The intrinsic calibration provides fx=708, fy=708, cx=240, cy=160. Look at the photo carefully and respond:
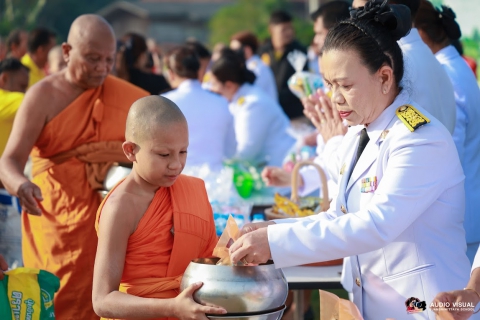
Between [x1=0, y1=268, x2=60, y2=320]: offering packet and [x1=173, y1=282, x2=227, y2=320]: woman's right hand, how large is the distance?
3.45 ft

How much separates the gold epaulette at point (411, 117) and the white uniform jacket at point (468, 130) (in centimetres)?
124

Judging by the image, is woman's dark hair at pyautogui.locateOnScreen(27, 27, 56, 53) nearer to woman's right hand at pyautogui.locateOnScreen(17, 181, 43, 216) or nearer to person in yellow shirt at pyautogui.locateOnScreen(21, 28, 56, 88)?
person in yellow shirt at pyautogui.locateOnScreen(21, 28, 56, 88)

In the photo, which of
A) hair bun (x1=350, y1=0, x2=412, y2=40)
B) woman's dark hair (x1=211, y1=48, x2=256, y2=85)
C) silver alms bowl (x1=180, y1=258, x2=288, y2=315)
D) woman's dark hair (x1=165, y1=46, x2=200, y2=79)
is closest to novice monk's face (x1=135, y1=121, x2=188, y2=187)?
silver alms bowl (x1=180, y1=258, x2=288, y2=315)

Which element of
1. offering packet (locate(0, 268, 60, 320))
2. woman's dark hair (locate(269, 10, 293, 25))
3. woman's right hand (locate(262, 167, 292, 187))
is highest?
woman's dark hair (locate(269, 10, 293, 25))

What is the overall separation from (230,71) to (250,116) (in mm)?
547

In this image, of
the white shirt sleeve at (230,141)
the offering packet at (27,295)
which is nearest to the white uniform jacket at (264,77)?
the white shirt sleeve at (230,141)

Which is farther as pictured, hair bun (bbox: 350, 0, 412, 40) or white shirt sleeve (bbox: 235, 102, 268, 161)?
white shirt sleeve (bbox: 235, 102, 268, 161)

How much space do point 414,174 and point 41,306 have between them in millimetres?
1700

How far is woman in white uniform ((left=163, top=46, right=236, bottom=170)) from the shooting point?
18.7 feet

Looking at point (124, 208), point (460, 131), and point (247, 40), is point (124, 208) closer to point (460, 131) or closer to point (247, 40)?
point (460, 131)

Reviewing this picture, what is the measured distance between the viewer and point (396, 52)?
238 cm

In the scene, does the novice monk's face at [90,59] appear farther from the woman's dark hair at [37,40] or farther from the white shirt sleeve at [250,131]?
the woman's dark hair at [37,40]

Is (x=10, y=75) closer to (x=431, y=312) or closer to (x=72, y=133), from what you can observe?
(x=72, y=133)

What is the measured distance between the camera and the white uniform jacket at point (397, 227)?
2.19 meters
